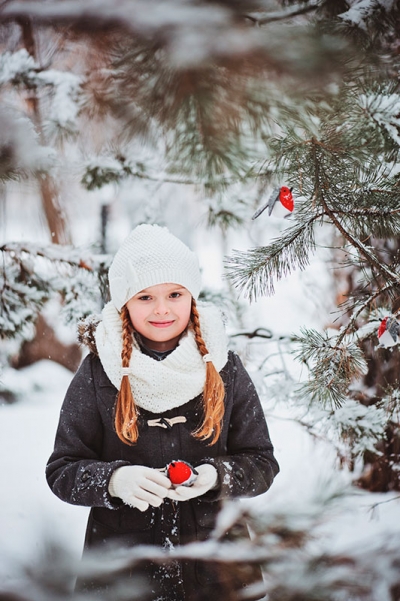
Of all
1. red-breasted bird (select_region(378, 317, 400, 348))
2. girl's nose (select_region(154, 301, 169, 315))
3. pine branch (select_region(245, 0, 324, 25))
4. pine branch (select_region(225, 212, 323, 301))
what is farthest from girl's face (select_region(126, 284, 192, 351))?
pine branch (select_region(245, 0, 324, 25))

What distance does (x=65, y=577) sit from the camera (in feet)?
2.10

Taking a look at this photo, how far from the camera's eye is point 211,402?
103cm

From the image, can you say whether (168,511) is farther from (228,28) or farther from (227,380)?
(228,28)

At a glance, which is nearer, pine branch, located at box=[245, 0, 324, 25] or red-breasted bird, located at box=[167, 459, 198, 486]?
pine branch, located at box=[245, 0, 324, 25]

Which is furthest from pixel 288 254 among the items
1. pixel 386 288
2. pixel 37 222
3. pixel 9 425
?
pixel 9 425

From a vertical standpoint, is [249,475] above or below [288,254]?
below

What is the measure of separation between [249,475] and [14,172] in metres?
0.76

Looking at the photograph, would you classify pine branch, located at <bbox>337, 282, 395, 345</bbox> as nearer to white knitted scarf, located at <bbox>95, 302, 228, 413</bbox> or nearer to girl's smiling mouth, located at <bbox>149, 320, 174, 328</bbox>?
white knitted scarf, located at <bbox>95, 302, 228, 413</bbox>

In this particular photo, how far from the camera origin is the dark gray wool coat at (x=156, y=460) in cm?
97

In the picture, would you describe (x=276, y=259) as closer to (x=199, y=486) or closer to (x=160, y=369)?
(x=160, y=369)

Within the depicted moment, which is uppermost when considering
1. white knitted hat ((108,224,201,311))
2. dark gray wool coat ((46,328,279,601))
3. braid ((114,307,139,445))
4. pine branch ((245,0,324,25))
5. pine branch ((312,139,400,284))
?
Answer: pine branch ((245,0,324,25))

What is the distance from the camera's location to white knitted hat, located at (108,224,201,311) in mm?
1032

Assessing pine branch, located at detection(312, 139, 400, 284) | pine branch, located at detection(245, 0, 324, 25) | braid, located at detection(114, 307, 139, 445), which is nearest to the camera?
pine branch, located at detection(245, 0, 324, 25)

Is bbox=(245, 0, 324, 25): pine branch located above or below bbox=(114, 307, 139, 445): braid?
above
